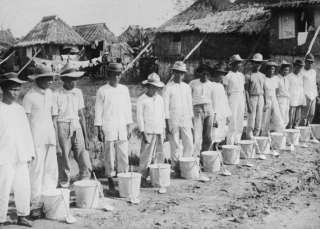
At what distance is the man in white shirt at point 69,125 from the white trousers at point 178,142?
182 cm

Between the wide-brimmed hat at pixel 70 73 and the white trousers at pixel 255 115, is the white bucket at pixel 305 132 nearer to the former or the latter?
the white trousers at pixel 255 115

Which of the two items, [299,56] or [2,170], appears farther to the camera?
[299,56]

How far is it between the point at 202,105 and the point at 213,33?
15054 mm

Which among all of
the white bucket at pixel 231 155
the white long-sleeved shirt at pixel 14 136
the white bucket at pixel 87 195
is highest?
the white long-sleeved shirt at pixel 14 136

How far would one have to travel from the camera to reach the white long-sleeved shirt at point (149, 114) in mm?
6986

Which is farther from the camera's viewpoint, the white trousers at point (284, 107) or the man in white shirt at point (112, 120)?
the white trousers at point (284, 107)

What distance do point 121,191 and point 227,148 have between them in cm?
304

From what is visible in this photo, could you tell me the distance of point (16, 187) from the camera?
4887mm

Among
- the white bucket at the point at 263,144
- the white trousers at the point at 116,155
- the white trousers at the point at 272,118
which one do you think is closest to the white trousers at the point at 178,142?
the white trousers at the point at 116,155

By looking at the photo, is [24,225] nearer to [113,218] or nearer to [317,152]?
[113,218]

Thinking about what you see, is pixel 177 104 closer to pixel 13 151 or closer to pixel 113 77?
pixel 113 77

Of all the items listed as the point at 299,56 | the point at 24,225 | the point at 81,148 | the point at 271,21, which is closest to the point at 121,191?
the point at 81,148

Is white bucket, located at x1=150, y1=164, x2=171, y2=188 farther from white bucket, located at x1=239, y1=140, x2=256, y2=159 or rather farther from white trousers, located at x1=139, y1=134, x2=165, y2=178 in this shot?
white bucket, located at x1=239, y1=140, x2=256, y2=159

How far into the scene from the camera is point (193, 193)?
6625mm
